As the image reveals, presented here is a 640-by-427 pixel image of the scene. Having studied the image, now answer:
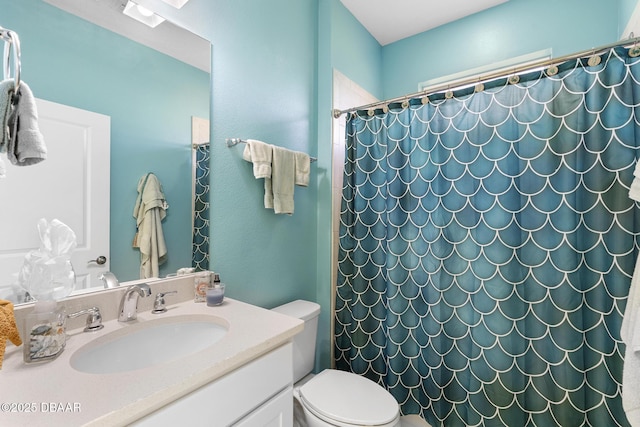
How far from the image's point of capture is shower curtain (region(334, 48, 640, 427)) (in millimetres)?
1147

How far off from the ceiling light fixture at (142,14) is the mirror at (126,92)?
0.7 inches

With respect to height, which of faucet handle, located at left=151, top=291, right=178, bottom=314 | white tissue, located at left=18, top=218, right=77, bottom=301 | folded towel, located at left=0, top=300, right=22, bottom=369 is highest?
white tissue, located at left=18, top=218, right=77, bottom=301

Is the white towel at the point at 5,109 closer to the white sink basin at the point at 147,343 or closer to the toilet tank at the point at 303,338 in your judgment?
the white sink basin at the point at 147,343

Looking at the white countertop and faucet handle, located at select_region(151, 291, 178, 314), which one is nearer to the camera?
the white countertop

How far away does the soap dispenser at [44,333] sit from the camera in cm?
70

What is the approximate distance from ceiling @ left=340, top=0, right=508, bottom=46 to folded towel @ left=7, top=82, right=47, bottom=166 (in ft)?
6.23

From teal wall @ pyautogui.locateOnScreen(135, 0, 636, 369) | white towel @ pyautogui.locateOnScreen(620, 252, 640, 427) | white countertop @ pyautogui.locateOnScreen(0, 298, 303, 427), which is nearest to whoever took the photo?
Answer: white countertop @ pyautogui.locateOnScreen(0, 298, 303, 427)

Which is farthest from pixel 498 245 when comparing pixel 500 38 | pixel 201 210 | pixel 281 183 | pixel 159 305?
pixel 500 38

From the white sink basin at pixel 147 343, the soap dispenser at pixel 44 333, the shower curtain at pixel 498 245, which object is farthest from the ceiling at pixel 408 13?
the soap dispenser at pixel 44 333

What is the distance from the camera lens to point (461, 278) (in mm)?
1445

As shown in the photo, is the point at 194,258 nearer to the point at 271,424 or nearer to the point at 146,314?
the point at 146,314

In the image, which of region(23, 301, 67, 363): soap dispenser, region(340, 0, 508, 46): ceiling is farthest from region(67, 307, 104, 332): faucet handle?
region(340, 0, 508, 46): ceiling

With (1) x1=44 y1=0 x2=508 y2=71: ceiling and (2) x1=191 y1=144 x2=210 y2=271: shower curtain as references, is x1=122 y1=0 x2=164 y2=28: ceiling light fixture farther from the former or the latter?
(2) x1=191 y1=144 x2=210 y2=271: shower curtain

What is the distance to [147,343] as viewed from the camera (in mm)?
959
